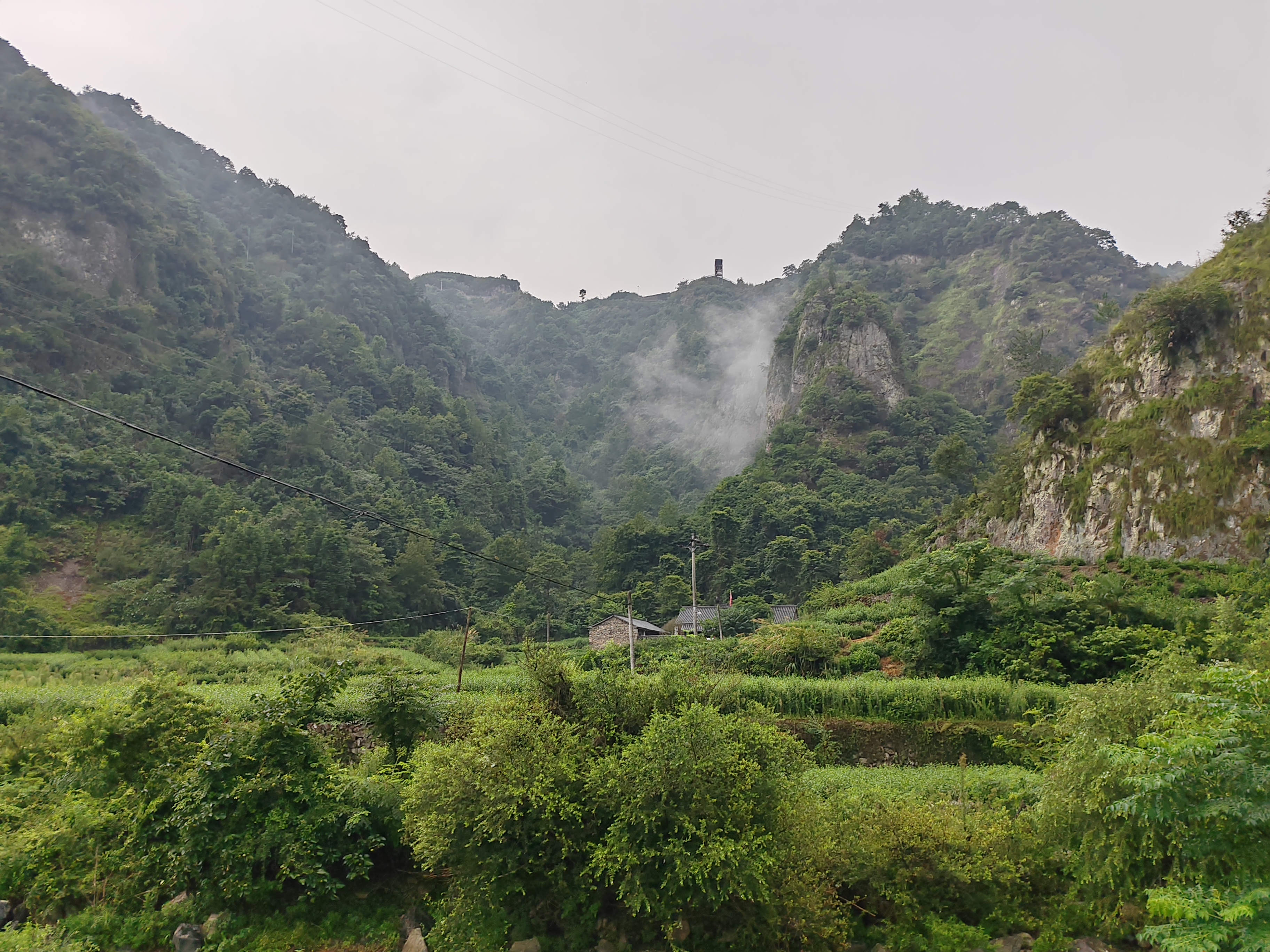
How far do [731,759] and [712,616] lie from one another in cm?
3059

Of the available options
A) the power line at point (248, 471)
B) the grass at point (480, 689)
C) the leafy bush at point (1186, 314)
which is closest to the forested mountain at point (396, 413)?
the power line at point (248, 471)

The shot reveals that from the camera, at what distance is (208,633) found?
35.6 metres

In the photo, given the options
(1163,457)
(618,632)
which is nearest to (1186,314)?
(1163,457)

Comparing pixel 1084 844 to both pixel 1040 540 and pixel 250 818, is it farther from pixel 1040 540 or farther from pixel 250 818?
pixel 1040 540

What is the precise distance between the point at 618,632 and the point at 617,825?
29.5 m

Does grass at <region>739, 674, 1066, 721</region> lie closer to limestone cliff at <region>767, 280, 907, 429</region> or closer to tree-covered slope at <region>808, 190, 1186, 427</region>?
tree-covered slope at <region>808, 190, 1186, 427</region>

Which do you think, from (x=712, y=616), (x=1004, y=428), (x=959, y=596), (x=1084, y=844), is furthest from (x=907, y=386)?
(x=1084, y=844)

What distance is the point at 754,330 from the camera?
116 metres

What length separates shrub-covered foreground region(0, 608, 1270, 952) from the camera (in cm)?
709

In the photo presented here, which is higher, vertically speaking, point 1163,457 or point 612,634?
point 1163,457

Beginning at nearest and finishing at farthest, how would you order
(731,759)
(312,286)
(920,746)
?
(731,759) → (920,746) → (312,286)

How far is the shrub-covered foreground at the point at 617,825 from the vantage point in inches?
279

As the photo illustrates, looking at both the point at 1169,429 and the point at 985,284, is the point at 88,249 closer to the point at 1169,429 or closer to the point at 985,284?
the point at 1169,429

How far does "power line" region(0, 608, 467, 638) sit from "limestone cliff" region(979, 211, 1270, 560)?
27656mm
